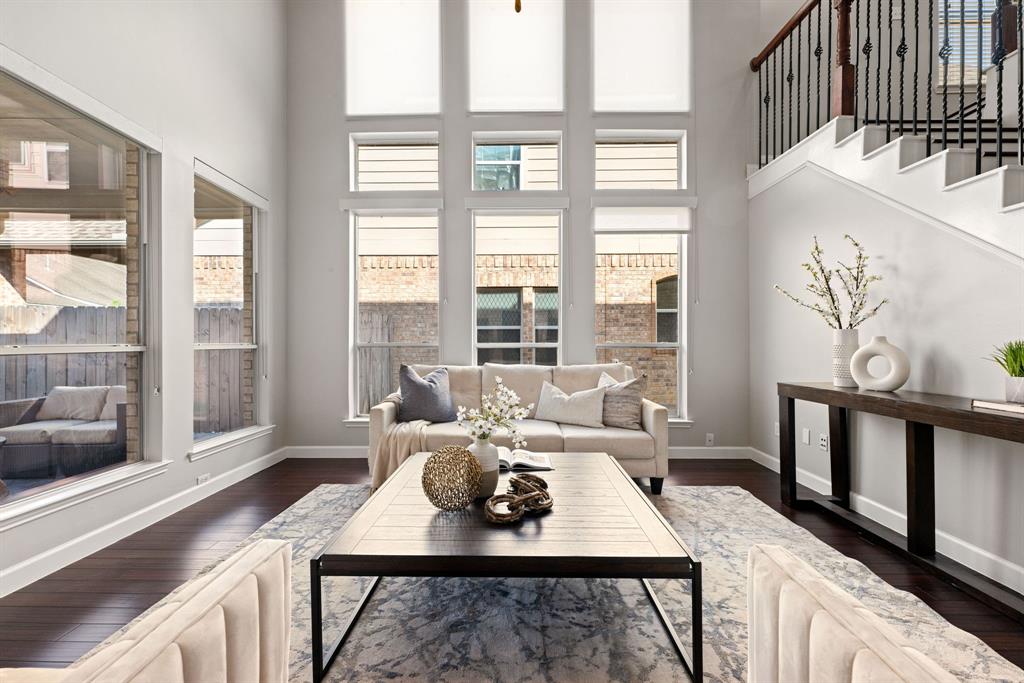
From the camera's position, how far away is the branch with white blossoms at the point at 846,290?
322 centimetres

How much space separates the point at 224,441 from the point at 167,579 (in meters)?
1.63

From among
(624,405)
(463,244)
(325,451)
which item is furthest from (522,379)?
(325,451)

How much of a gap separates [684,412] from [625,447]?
59.8 inches

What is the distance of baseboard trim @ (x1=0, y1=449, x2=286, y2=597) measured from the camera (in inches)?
90.6

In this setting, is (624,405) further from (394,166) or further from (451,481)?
(394,166)

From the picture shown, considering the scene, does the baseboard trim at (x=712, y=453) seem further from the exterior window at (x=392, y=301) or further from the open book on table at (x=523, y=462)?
the exterior window at (x=392, y=301)

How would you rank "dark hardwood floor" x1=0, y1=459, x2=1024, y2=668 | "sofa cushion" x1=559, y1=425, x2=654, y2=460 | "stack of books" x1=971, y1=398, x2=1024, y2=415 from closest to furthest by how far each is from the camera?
1. "dark hardwood floor" x1=0, y1=459, x2=1024, y2=668
2. "stack of books" x1=971, y1=398, x2=1024, y2=415
3. "sofa cushion" x1=559, y1=425, x2=654, y2=460

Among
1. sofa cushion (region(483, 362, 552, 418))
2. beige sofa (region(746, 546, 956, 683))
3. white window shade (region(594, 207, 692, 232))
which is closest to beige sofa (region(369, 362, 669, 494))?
sofa cushion (region(483, 362, 552, 418))

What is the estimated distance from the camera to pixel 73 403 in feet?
8.91

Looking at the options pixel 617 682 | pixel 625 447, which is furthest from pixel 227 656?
pixel 625 447

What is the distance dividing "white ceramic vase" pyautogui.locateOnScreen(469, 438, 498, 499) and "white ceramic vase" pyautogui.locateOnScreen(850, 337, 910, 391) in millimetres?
2199

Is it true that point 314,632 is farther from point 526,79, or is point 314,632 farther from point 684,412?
point 526,79

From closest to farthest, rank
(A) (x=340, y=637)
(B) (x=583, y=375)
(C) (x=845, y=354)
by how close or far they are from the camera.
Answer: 1. (A) (x=340, y=637)
2. (C) (x=845, y=354)
3. (B) (x=583, y=375)

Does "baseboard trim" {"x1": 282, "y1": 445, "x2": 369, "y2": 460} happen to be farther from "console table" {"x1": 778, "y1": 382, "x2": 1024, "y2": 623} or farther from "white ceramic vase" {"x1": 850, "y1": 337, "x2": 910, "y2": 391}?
"white ceramic vase" {"x1": 850, "y1": 337, "x2": 910, "y2": 391}
